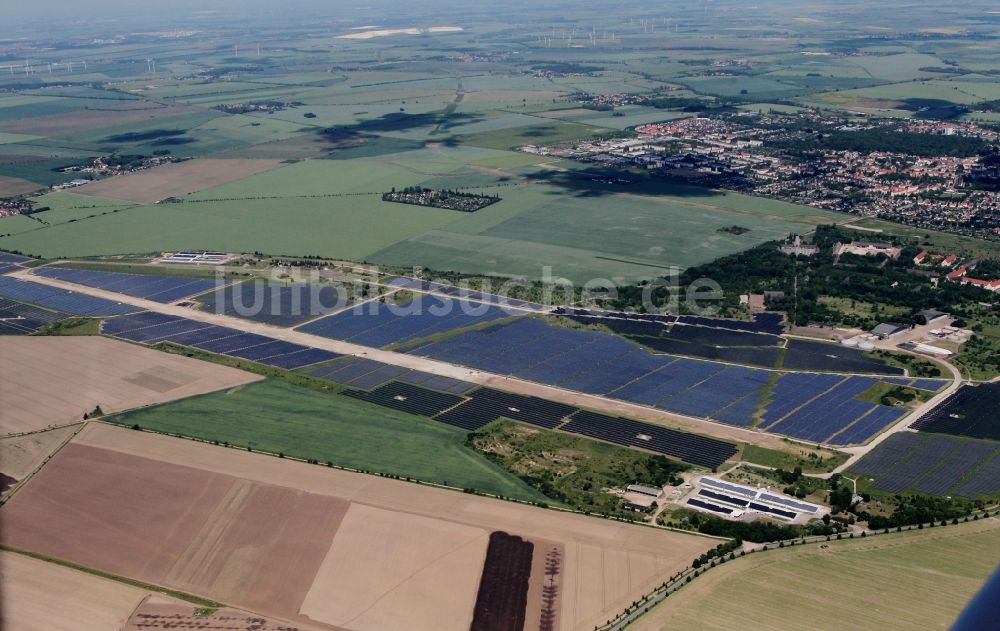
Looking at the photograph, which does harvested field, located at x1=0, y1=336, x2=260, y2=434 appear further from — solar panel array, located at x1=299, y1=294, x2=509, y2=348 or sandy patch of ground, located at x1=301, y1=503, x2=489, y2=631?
sandy patch of ground, located at x1=301, y1=503, x2=489, y2=631

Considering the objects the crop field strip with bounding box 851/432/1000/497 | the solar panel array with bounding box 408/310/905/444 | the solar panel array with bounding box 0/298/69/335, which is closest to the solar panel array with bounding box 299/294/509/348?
the solar panel array with bounding box 408/310/905/444

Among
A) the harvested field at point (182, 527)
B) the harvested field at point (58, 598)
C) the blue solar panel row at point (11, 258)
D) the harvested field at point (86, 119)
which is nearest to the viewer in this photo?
the harvested field at point (58, 598)

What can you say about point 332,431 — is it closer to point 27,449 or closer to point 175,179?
point 27,449

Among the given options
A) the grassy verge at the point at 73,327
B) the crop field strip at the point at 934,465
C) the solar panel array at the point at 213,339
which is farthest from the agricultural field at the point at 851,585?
the grassy verge at the point at 73,327

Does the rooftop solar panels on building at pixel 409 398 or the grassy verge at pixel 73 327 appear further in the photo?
the grassy verge at pixel 73 327

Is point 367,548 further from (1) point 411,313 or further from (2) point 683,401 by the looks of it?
(1) point 411,313

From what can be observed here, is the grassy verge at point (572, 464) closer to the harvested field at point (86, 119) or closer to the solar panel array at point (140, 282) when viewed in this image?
the solar panel array at point (140, 282)

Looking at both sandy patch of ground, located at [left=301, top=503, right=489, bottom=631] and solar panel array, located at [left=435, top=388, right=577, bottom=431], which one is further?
solar panel array, located at [left=435, top=388, right=577, bottom=431]
